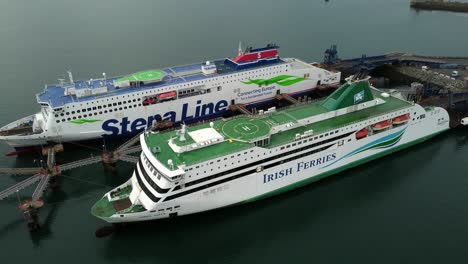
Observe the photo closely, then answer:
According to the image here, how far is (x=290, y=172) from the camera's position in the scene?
25656mm

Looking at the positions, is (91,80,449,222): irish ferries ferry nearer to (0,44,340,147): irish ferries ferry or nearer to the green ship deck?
the green ship deck

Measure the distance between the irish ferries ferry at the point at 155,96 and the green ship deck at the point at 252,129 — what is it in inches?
349

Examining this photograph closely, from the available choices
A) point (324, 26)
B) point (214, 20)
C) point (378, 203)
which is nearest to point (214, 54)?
point (214, 20)

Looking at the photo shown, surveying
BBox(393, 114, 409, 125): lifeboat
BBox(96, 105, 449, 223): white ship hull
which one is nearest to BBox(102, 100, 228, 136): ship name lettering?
BBox(96, 105, 449, 223): white ship hull

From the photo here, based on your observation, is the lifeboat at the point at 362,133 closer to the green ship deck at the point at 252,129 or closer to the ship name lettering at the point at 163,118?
the green ship deck at the point at 252,129

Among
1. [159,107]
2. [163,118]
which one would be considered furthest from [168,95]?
[163,118]

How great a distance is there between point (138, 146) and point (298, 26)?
5062cm

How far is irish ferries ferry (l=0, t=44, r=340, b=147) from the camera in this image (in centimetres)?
3103

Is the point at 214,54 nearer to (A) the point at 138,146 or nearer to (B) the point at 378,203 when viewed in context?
(A) the point at 138,146

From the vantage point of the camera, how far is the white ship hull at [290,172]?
880 inches

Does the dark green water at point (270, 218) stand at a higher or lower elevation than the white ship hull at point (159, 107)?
lower

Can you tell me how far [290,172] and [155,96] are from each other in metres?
15.6

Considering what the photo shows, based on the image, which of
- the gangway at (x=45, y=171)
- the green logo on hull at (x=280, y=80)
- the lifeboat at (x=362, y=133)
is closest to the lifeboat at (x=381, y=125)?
the lifeboat at (x=362, y=133)

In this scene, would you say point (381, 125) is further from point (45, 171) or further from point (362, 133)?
point (45, 171)
